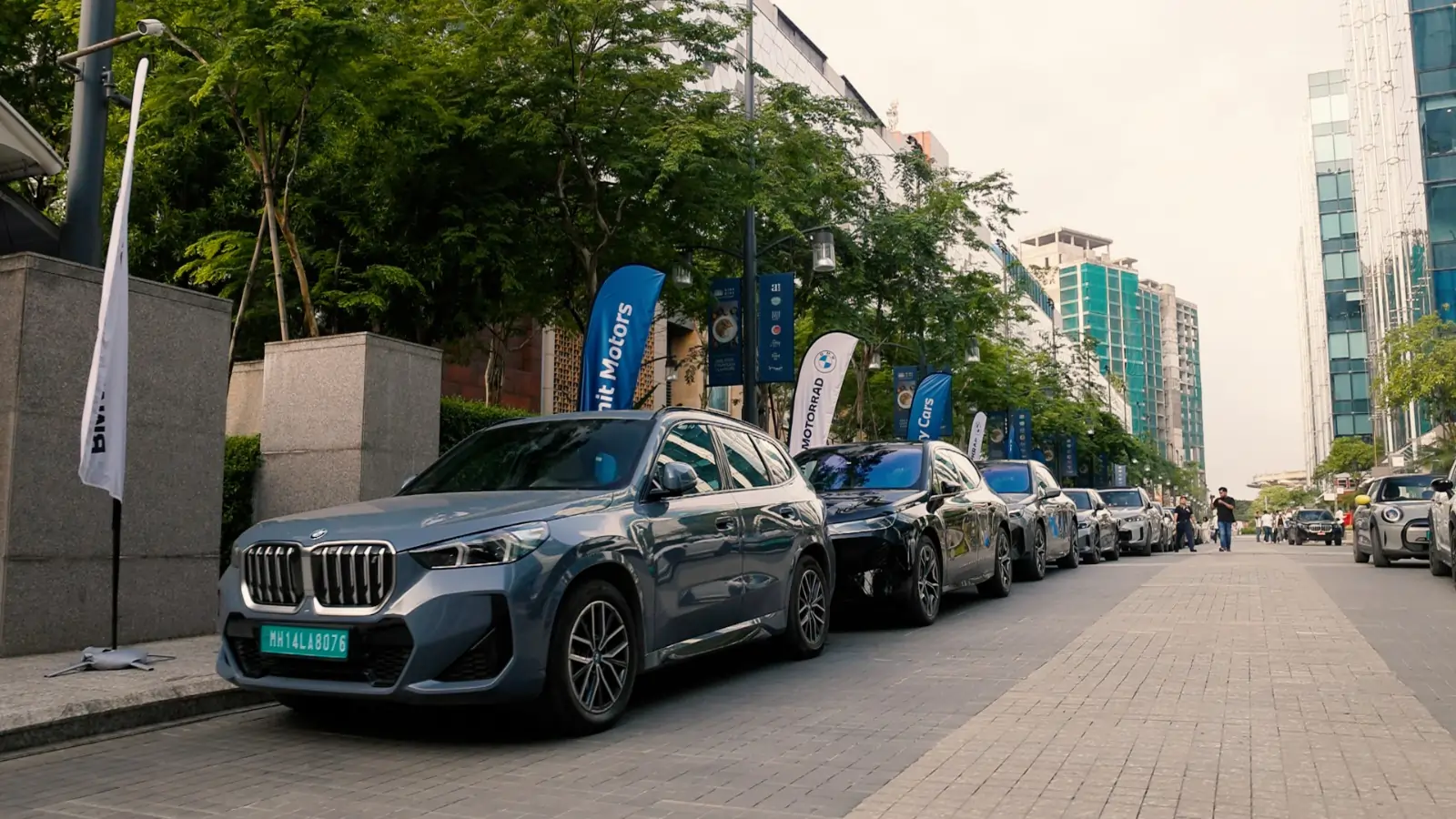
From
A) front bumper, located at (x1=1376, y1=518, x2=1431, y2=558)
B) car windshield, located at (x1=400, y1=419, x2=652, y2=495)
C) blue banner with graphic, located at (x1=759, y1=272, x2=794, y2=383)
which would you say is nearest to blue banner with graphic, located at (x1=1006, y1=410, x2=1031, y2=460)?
front bumper, located at (x1=1376, y1=518, x2=1431, y2=558)

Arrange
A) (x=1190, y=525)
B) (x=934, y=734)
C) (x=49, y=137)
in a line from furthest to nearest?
(x=1190, y=525)
(x=49, y=137)
(x=934, y=734)

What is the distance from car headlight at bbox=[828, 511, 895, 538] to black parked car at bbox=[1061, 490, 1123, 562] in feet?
41.0

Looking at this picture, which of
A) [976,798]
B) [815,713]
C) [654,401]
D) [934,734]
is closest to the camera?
[976,798]

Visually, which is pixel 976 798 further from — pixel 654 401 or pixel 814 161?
pixel 654 401

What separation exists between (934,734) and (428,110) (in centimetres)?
1148

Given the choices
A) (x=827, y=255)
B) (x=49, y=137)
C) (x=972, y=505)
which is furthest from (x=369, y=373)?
(x=49, y=137)

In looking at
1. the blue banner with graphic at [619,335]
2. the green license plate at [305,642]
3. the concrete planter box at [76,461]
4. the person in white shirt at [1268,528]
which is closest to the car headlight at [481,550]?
the green license plate at [305,642]

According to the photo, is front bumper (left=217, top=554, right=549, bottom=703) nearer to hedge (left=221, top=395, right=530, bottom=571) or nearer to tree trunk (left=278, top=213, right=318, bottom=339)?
hedge (left=221, top=395, right=530, bottom=571)

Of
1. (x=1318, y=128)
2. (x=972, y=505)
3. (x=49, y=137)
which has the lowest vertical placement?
(x=972, y=505)

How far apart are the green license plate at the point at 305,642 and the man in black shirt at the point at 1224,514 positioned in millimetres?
28493

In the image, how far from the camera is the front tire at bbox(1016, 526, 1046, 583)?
16.0 meters

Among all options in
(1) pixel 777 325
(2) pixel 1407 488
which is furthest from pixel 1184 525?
(1) pixel 777 325

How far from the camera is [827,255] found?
61.7 feet

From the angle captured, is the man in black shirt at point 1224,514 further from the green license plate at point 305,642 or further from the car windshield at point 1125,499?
the green license plate at point 305,642
